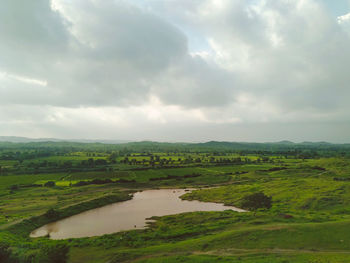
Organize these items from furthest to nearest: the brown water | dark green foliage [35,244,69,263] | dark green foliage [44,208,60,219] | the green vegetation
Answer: dark green foliage [44,208,60,219] < the brown water < the green vegetation < dark green foliage [35,244,69,263]

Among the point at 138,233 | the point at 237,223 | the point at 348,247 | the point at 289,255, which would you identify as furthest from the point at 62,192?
the point at 348,247

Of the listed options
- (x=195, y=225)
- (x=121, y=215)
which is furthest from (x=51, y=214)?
(x=195, y=225)

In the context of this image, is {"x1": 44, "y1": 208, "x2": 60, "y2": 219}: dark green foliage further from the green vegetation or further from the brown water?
the brown water

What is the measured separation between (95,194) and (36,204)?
21.3 m

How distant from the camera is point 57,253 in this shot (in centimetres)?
2497

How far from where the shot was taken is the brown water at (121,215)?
164 ft

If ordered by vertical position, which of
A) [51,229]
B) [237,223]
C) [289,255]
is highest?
[289,255]

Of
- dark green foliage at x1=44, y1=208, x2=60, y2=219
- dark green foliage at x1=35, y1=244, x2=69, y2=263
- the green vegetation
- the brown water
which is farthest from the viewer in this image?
dark green foliage at x1=44, y1=208, x2=60, y2=219

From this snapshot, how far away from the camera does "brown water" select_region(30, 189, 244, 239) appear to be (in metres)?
49.8

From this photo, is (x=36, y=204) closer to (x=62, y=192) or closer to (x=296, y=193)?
(x=62, y=192)

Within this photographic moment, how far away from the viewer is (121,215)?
61656 millimetres

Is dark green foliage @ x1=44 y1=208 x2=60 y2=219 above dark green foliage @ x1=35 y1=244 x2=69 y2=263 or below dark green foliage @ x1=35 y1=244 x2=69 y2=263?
below

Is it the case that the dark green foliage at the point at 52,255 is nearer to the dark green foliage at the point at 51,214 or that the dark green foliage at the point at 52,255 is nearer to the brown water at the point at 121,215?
the brown water at the point at 121,215

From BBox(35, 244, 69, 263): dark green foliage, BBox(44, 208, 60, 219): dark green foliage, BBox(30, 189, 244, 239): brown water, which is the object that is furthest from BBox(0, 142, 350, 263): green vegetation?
BBox(30, 189, 244, 239): brown water
